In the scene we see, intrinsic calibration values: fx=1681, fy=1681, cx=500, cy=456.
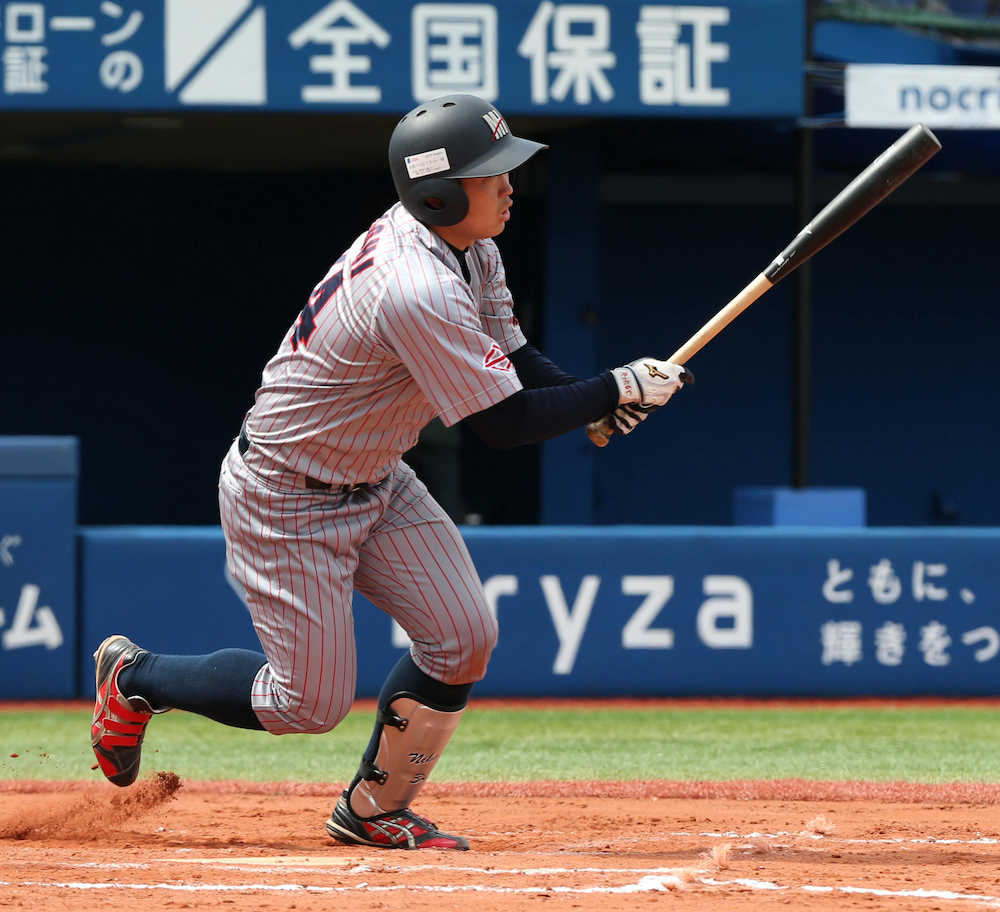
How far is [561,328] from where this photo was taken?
34.8ft

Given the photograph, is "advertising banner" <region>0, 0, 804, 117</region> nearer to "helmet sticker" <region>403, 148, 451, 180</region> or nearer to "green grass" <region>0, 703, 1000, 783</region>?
"green grass" <region>0, 703, 1000, 783</region>

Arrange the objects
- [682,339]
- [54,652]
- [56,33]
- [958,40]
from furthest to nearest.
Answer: [682,339] → [958,40] → [56,33] → [54,652]

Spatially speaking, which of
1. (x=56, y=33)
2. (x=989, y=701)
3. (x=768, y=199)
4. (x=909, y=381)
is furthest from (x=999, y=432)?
(x=56, y=33)

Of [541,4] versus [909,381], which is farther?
[909,381]

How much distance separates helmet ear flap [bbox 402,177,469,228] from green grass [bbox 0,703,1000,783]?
234cm

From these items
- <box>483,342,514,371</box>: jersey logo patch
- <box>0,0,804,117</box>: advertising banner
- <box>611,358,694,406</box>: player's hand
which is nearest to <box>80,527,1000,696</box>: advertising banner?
<box>0,0,804,117</box>: advertising banner

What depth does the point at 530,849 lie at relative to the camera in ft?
13.6

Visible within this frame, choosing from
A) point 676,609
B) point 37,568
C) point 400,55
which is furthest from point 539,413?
point 400,55

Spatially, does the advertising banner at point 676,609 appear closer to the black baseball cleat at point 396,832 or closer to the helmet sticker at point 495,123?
the black baseball cleat at point 396,832

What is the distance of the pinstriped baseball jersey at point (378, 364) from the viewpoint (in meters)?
3.61

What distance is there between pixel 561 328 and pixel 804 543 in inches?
129

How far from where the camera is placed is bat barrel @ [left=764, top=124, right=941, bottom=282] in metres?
4.22

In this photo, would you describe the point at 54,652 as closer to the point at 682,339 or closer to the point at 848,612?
the point at 848,612

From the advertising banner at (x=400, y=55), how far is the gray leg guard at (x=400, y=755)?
540cm
